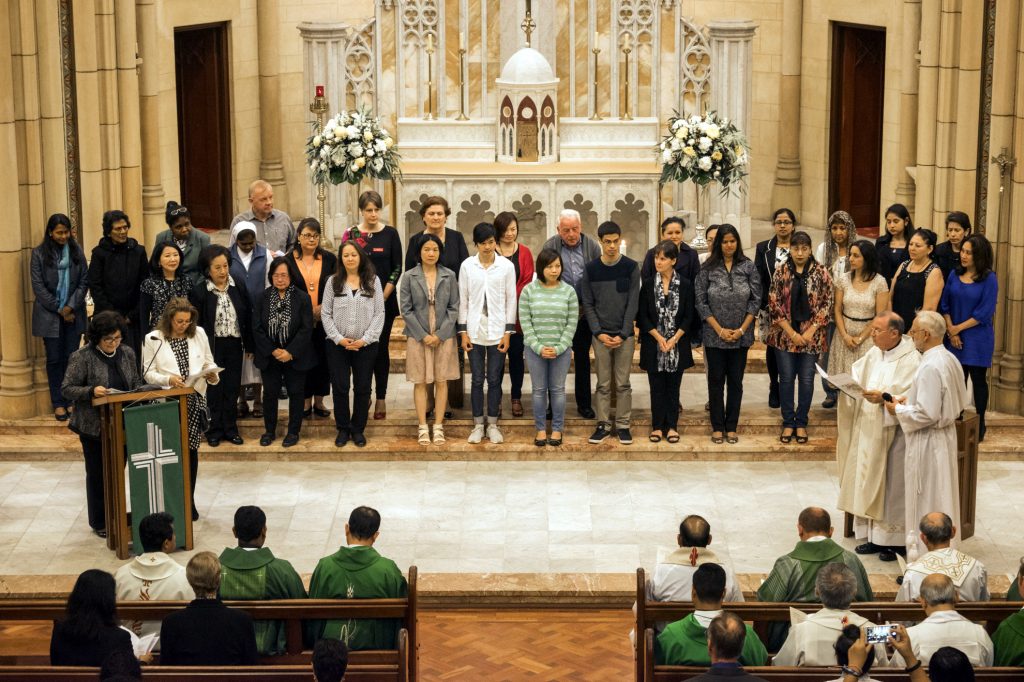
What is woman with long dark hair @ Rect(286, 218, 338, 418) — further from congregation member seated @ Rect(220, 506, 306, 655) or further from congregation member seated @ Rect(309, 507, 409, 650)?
congregation member seated @ Rect(309, 507, 409, 650)

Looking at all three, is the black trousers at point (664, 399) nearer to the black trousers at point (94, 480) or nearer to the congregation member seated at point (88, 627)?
the black trousers at point (94, 480)

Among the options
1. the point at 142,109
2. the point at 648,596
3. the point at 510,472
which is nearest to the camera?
the point at 648,596

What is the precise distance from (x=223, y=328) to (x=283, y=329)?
391 millimetres

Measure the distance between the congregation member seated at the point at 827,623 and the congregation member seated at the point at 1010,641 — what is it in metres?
0.51

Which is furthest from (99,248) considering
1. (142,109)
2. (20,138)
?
(142,109)

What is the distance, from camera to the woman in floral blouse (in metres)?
10.8

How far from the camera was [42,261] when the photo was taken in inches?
444

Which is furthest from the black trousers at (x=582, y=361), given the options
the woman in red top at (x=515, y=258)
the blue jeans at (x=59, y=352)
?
the blue jeans at (x=59, y=352)

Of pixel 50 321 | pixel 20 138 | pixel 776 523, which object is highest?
pixel 20 138

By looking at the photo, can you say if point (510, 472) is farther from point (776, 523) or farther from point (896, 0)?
point (896, 0)

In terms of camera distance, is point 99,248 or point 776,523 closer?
point 776,523

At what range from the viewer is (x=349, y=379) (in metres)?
11.1

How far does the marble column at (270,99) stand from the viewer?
16938 millimetres

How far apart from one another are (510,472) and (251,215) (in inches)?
103
